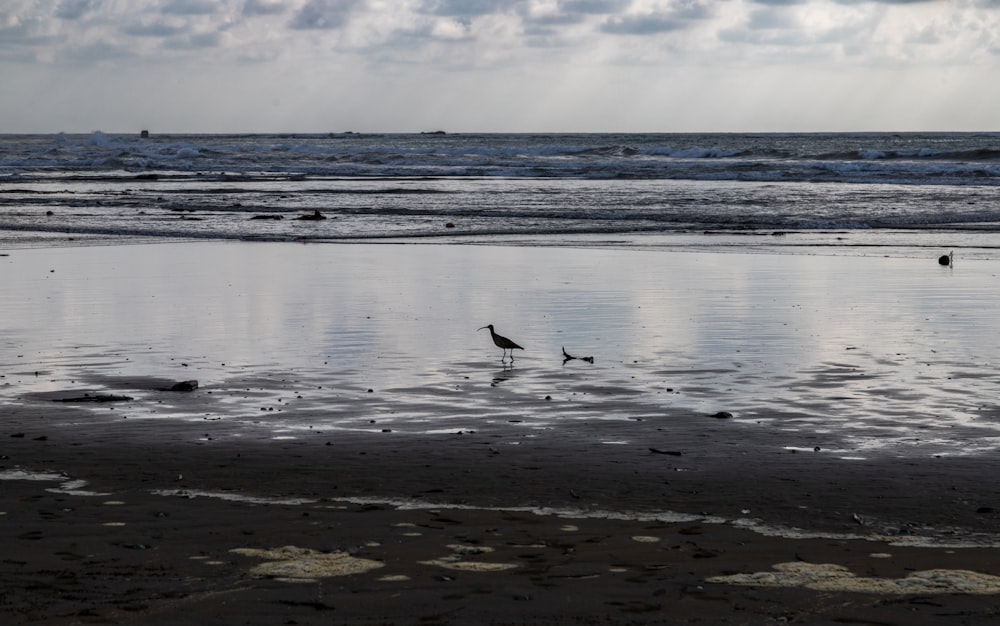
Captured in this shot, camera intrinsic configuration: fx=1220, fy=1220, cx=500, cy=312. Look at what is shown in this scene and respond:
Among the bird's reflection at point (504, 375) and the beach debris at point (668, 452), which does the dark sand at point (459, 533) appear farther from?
the bird's reflection at point (504, 375)

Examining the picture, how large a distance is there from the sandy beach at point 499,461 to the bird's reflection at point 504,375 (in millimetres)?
42

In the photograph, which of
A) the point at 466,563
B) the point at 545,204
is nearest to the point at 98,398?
the point at 466,563

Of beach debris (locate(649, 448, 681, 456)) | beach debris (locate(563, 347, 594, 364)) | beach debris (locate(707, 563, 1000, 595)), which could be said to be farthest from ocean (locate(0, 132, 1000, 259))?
beach debris (locate(707, 563, 1000, 595))

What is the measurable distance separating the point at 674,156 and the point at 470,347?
74.1 metres

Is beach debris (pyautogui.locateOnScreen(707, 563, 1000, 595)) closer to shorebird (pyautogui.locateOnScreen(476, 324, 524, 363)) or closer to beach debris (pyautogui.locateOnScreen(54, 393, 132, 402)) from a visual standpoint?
beach debris (pyautogui.locateOnScreen(54, 393, 132, 402))

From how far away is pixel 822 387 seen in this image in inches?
369

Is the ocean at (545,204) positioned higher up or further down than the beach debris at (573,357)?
higher up

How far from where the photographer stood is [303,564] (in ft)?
17.6

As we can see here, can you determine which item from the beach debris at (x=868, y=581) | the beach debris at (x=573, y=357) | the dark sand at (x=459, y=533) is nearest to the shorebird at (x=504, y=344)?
the beach debris at (x=573, y=357)

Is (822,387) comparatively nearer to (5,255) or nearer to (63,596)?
(63,596)

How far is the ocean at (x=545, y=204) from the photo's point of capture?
81.6 feet

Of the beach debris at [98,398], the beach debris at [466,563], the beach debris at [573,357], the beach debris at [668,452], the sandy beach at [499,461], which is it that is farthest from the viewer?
the beach debris at [573,357]

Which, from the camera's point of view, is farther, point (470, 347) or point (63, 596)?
point (470, 347)

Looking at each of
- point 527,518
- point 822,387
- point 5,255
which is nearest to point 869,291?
point 822,387
